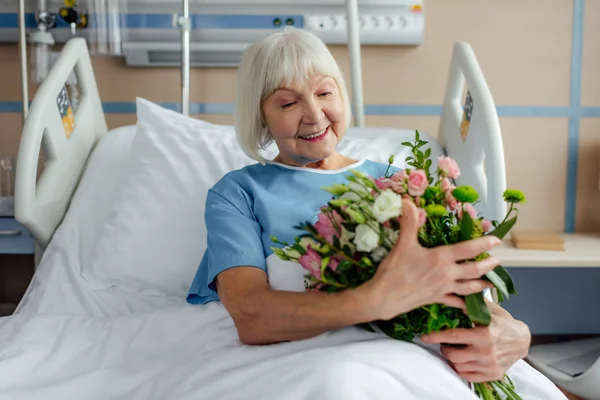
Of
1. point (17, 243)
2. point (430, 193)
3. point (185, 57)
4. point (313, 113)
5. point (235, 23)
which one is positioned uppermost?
point (235, 23)

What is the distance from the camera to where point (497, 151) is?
1.78 metres

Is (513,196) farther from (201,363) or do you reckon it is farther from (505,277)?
(201,363)

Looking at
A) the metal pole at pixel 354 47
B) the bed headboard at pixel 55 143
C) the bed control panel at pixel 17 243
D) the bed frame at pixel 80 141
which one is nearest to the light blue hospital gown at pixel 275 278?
the bed frame at pixel 80 141

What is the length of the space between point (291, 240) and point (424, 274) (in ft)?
1.41

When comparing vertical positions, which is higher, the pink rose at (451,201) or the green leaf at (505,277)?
the pink rose at (451,201)

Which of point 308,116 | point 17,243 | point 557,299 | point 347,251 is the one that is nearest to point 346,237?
point 347,251

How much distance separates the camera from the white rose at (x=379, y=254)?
1122 mm

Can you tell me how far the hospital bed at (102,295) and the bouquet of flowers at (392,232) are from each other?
98 mm

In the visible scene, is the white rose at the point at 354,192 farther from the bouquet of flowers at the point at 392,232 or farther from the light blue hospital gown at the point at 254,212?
the light blue hospital gown at the point at 254,212

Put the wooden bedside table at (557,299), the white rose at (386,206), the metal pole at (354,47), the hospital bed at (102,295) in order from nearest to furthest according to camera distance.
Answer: the white rose at (386,206) → the hospital bed at (102,295) → the metal pole at (354,47) → the wooden bedside table at (557,299)

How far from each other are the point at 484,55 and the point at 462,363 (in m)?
2.02

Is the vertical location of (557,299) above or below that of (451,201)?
below

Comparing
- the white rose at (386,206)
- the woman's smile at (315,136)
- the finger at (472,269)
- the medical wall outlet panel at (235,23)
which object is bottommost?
the finger at (472,269)

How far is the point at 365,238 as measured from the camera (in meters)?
1.04
